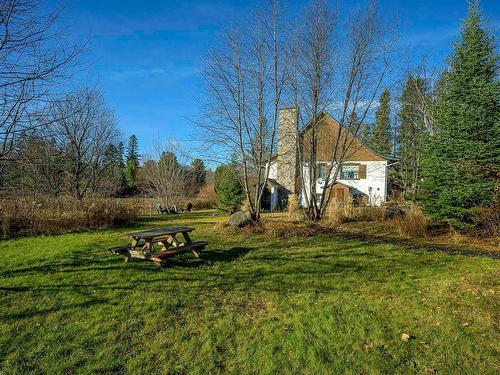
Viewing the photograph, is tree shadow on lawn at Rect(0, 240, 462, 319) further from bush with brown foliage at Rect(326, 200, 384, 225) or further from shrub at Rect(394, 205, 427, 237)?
bush with brown foliage at Rect(326, 200, 384, 225)

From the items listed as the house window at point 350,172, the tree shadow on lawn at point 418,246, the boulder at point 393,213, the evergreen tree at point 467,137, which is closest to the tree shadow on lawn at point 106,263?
the tree shadow on lawn at point 418,246

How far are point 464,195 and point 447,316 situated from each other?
6.54 meters

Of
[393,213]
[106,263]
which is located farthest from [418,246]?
[106,263]

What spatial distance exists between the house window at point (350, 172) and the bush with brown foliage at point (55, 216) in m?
18.9

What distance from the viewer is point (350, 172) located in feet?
86.8

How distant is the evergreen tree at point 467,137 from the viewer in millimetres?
9305

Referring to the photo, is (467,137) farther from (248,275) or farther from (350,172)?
(350,172)

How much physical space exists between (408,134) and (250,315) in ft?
97.1

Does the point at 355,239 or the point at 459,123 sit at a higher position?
the point at 459,123

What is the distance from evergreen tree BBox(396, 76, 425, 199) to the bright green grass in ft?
61.7

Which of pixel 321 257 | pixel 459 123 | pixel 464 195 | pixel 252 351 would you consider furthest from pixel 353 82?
pixel 252 351

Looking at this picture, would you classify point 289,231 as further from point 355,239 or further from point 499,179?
point 499,179

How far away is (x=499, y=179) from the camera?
902 centimetres

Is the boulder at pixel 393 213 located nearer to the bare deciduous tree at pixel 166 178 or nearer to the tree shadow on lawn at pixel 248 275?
the tree shadow on lawn at pixel 248 275
